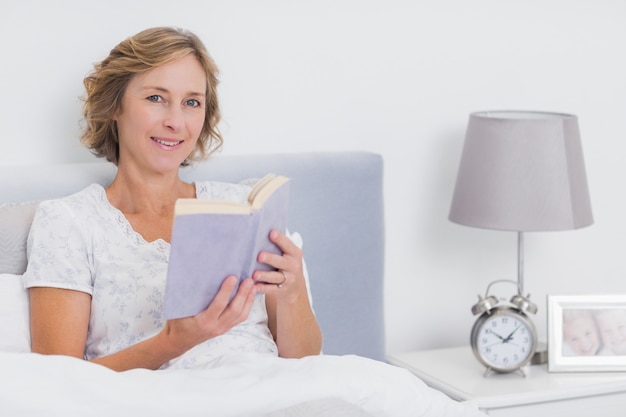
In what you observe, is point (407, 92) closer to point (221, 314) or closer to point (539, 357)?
point (539, 357)

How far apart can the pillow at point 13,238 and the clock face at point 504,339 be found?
1.08m

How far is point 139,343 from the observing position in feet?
5.54

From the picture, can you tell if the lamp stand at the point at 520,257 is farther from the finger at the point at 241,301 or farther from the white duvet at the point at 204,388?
the finger at the point at 241,301

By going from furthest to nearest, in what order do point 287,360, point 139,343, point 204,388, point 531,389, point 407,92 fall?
point 407,92 < point 531,389 < point 139,343 < point 287,360 < point 204,388

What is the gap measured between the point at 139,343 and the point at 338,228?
740 mm


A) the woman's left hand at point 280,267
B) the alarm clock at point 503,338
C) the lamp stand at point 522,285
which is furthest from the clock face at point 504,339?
the woman's left hand at point 280,267

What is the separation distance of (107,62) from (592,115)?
1.48 meters

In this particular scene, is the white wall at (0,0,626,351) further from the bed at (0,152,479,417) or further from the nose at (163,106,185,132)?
the nose at (163,106,185,132)

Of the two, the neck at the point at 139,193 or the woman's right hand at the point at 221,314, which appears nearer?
the woman's right hand at the point at 221,314

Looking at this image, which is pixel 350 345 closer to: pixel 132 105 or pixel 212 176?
pixel 212 176

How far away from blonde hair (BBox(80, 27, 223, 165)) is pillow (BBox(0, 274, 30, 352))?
38 cm

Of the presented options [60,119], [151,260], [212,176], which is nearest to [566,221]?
[212,176]

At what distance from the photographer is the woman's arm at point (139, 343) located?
1507 millimetres

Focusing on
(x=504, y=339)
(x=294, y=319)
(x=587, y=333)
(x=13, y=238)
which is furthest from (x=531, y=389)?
(x=13, y=238)
